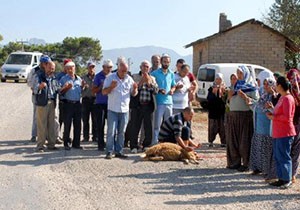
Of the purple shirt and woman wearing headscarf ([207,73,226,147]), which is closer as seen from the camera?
the purple shirt

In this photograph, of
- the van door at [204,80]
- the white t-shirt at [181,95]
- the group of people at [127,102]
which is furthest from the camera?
the van door at [204,80]

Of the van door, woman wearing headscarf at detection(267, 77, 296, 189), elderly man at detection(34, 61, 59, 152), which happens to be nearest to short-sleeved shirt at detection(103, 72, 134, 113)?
elderly man at detection(34, 61, 59, 152)

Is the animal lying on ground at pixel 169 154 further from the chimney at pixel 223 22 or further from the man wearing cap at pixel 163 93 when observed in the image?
the chimney at pixel 223 22

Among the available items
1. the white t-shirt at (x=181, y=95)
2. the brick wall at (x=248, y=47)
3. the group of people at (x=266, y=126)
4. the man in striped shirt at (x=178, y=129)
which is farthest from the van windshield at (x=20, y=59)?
the group of people at (x=266, y=126)

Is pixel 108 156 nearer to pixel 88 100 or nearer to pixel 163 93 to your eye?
pixel 163 93

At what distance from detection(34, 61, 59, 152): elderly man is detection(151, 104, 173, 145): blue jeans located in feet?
6.99

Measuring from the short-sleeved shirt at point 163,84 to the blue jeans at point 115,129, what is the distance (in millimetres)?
1011

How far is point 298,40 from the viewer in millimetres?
43594

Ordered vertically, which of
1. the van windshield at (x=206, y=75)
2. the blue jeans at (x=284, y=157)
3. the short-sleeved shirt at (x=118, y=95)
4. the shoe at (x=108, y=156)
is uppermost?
the van windshield at (x=206, y=75)

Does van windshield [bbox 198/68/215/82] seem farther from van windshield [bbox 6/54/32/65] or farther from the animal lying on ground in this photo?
the animal lying on ground

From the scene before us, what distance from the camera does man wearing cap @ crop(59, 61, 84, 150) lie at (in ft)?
34.7

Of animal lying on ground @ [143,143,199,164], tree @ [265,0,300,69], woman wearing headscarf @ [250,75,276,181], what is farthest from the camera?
tree @ [265,0,300,69]

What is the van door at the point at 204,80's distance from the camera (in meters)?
22.7

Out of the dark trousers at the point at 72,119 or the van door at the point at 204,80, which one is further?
the van door at the point at 204,80
